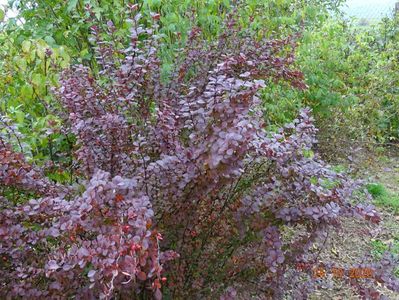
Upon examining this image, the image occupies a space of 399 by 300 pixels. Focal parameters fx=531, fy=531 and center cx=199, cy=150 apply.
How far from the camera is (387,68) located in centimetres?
697

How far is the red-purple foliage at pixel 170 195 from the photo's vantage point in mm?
1808

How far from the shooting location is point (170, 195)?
2.09 meters

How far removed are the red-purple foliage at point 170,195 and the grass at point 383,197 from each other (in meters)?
2.98

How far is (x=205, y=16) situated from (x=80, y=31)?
89cm

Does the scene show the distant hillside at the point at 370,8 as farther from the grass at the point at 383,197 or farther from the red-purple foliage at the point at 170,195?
the red-purple foliage at the point at 170,195

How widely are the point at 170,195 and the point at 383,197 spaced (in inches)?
157

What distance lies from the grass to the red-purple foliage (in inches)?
117

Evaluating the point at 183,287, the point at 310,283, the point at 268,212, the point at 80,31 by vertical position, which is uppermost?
the point at 80,31

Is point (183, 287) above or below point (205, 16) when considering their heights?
below

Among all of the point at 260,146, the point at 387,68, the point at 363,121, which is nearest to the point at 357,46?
the point at 387,68

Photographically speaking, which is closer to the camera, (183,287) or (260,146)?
(260,146)

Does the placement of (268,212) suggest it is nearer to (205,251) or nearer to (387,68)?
(205,251)

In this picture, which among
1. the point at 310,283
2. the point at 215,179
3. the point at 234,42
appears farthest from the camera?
the point at 234,42

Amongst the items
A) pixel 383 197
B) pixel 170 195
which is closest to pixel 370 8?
pixel 383 197
